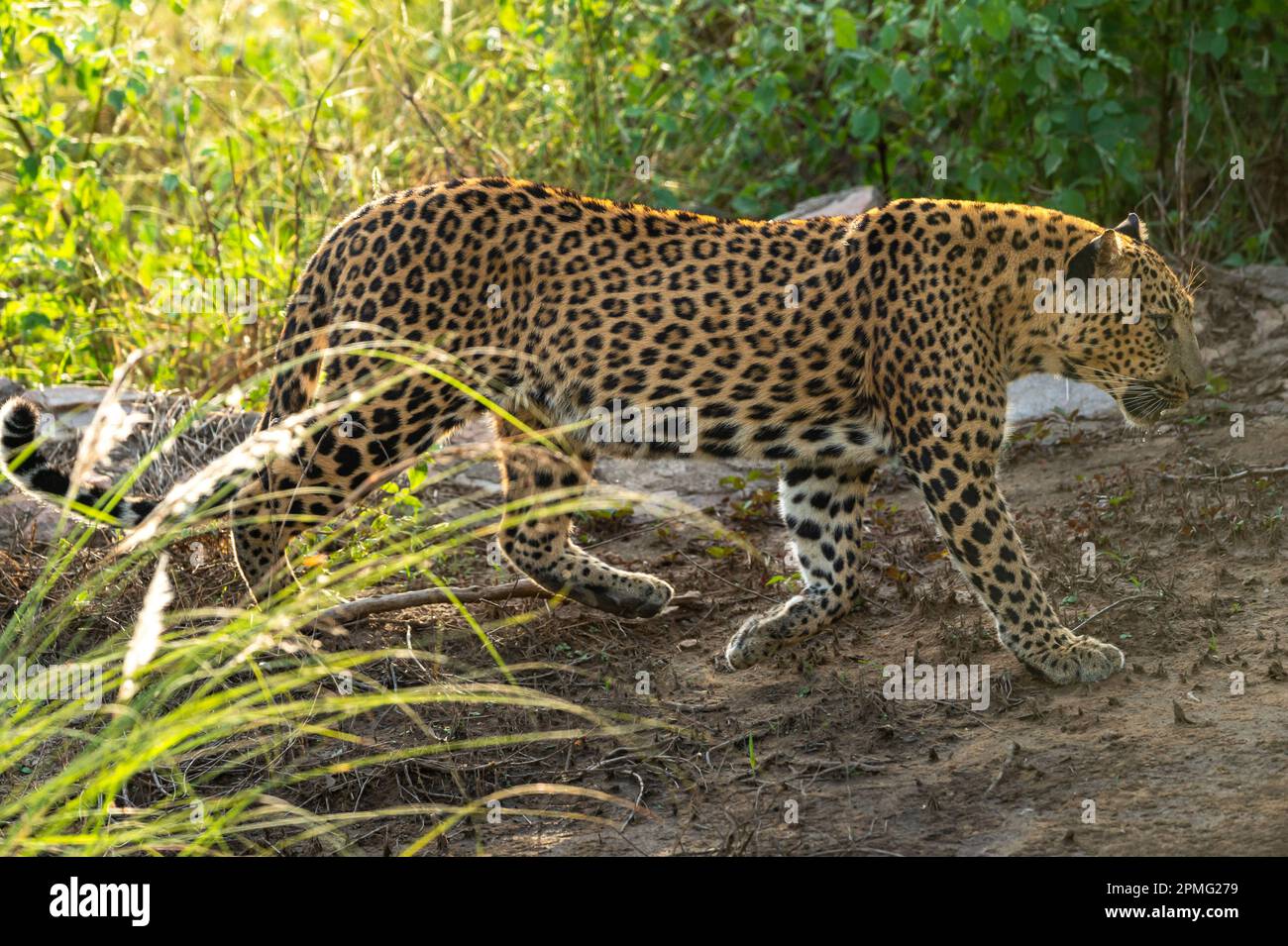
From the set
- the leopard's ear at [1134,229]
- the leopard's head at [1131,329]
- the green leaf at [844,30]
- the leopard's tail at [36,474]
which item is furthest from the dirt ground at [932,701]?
the green leaf at [844,30]

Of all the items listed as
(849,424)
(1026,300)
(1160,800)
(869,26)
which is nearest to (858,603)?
(849,424)

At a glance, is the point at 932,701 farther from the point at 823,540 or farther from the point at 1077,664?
the point at 823,540

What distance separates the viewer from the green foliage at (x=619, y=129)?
7.55 m

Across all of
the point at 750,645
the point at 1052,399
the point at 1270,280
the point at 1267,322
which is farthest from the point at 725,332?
the point at 1270,280

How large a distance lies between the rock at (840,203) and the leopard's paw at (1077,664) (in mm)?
3721

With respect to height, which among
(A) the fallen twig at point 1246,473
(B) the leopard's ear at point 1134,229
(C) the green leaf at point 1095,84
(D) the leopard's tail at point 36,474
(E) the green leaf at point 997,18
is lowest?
(A) the fallen twig at point 1246,473

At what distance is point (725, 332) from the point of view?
5.41 m

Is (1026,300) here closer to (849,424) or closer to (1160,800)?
(849,424)

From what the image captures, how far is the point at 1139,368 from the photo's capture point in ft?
18.1

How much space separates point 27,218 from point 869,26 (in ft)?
15.6
